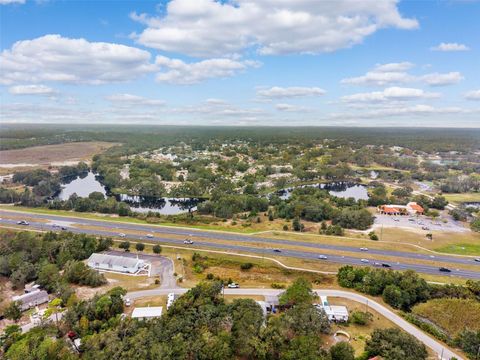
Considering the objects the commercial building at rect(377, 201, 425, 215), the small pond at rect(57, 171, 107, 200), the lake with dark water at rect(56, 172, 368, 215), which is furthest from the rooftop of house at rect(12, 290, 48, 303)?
the commercial building at rect(377, 201, 425, 215)

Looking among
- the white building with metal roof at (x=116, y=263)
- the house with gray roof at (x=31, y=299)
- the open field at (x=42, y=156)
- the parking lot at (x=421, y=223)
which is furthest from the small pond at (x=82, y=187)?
the parking lot at (x=421, y=223)

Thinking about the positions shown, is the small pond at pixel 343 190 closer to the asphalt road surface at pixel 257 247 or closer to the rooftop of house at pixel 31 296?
the asphalt road surface at pixel 257 247

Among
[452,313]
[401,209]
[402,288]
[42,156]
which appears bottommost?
[452,313]

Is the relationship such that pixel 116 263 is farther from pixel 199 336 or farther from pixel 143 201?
pixel 143 201

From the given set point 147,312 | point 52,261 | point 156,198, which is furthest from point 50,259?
point 156,198

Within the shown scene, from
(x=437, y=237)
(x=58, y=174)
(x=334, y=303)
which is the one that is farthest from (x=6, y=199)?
(x=437, y=237)

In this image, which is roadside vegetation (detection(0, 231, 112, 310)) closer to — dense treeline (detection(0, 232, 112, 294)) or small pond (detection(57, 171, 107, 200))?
dense treeline (detection(0, 232, 112, 294))
